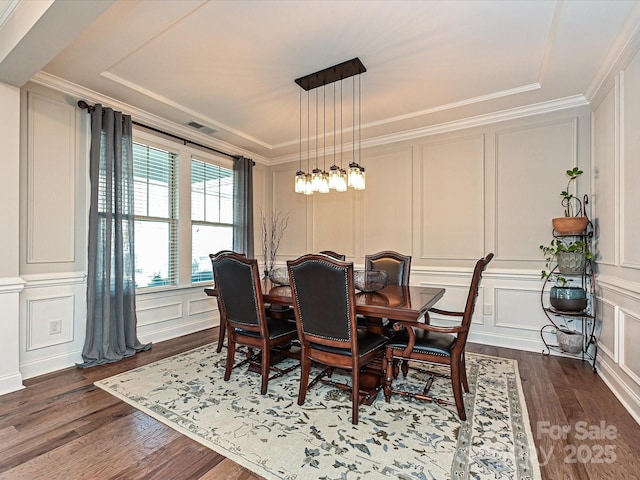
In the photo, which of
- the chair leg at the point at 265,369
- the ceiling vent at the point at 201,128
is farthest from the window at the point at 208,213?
the chair leg at the point at 265,369

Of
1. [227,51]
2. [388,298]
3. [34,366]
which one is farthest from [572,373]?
[34,366]

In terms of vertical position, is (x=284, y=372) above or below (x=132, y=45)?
below

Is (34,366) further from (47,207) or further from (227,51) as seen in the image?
(227,51)

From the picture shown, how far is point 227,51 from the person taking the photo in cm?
263

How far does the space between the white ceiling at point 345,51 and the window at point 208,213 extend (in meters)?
0.94

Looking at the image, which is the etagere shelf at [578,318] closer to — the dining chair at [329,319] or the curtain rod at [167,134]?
the dining chair at [329,319]

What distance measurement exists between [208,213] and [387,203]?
98.2 inches

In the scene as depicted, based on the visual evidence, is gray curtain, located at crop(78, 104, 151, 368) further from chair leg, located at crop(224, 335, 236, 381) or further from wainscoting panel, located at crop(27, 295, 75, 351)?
chair leg, located at crop(224, 335, 236, 381)

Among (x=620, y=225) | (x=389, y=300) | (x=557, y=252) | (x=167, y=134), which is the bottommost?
(x=389, y=300)

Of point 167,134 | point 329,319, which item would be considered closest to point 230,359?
point 329,319

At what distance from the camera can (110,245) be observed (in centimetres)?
325

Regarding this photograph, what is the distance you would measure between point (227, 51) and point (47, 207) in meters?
2.15

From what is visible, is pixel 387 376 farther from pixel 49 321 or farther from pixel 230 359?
pixel 49 321

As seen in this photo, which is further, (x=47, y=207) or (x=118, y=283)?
(x=118, y=283)
